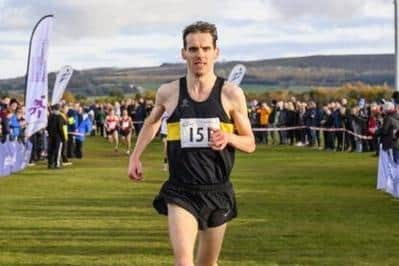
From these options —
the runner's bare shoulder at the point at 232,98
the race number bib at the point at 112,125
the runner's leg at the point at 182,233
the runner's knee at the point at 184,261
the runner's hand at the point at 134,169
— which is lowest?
the race number bib at the point at 112,125

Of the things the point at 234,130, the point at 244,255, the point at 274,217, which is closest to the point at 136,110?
the point at 274,217

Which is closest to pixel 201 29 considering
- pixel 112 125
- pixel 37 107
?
pixel 37 107

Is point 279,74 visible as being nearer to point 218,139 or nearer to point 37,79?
point 37,79

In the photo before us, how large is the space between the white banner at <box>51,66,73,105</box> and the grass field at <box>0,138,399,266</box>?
9552mm

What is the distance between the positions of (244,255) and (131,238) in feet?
7.51

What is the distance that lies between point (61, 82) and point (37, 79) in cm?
1157

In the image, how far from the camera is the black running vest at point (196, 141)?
321 inches

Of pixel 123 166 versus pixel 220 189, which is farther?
pixel 123 166

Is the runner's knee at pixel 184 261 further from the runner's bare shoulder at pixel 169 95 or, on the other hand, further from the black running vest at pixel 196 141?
the runner's bare shoulder at pixel 169 95

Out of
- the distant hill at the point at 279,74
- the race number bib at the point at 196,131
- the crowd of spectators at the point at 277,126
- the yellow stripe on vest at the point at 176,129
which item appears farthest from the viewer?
the distant hill at the point at 279,74

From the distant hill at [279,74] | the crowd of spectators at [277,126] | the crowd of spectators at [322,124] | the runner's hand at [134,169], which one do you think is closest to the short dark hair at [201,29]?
the runner's hand at [134,169]

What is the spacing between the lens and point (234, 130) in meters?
8.40

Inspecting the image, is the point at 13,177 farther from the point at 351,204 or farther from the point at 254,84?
the point at 254,84

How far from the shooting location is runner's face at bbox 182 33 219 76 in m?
8.16
